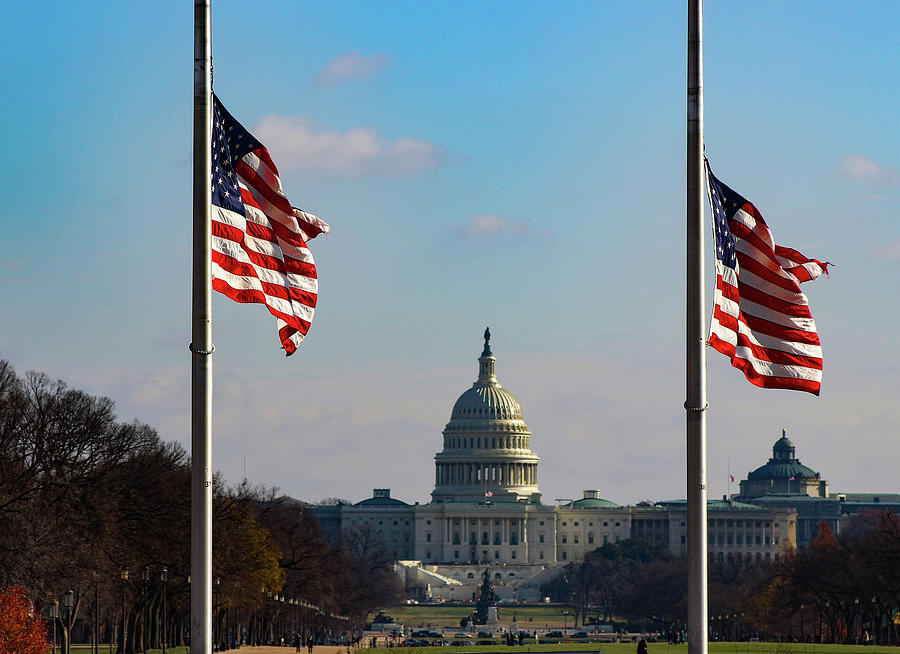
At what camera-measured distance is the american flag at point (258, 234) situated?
29.2 meters

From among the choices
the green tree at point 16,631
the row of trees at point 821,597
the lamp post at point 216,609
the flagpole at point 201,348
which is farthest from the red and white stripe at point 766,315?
the row of trees at point 821,597

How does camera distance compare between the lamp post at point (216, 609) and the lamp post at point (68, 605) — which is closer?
the lamp post at point (68, 605)

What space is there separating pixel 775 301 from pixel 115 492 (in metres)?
58.3

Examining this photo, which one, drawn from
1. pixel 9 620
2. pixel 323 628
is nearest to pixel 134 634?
pixel 9 620

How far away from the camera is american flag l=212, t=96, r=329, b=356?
29.2m

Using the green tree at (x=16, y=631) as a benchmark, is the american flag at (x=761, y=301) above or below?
above

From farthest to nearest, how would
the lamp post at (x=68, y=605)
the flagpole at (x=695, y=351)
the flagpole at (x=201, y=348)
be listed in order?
the lamp post at (x=68, y=605) → the flagpole at (x=695, y=351) → the flagpole at (x=201, y=348)

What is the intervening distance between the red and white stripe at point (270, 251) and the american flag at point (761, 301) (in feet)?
21.6

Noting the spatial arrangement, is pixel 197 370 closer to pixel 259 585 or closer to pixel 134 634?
pixel 134 634

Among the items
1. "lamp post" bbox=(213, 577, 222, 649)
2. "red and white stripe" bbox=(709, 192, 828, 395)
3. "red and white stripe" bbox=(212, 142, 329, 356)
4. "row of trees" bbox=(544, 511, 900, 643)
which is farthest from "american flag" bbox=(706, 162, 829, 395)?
"row of trees" bbox=(544, 511, 900, 643)

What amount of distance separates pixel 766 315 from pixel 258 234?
8.15 m

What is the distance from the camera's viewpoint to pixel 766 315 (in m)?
30.8

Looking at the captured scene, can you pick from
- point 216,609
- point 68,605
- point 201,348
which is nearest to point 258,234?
point 201,348

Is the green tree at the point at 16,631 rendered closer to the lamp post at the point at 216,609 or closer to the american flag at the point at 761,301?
the american flag at the point at 761,301
